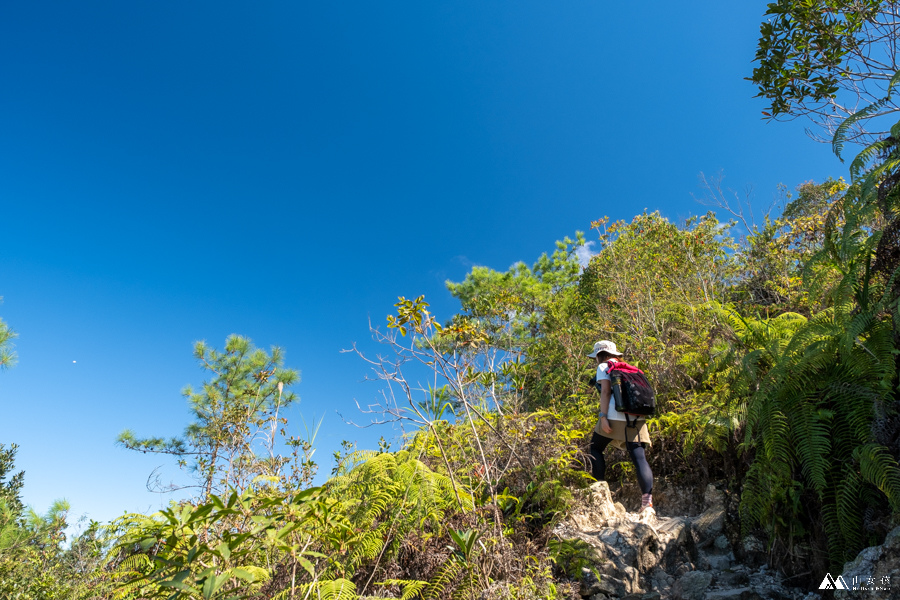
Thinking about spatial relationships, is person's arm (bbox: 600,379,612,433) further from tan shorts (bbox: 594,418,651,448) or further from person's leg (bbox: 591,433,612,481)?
person's leg (bbox: 591,433,612,481)

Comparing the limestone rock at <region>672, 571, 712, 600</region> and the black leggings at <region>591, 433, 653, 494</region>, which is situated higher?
the black leggings at <region>591, 433, 653, 494</region>

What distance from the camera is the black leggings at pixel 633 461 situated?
399cm

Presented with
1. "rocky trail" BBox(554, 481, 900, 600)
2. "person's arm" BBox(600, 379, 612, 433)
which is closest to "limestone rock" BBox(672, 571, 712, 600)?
"rocky trail" BBox(554, 481, 900, 600)

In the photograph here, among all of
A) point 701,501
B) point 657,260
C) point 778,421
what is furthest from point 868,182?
point 657,260

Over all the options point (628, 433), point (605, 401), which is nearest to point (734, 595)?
point (628, 433)

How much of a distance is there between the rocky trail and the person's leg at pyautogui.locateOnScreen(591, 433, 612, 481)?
258 mm

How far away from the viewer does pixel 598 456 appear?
4348 mm

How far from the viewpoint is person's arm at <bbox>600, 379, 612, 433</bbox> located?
13.9 ft

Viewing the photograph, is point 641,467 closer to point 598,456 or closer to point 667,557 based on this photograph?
point 598,456

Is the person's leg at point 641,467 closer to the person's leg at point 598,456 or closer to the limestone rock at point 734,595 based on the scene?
the person's leg at point 598,456

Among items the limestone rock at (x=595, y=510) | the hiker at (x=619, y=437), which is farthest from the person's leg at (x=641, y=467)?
the limestone rock at (x=595, y=510)

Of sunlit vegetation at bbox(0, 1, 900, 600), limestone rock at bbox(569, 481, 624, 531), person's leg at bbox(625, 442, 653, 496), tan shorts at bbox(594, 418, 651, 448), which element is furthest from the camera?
tan shorts at bbox(594, 418, 651, 448)

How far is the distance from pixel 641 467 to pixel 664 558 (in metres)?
0.76

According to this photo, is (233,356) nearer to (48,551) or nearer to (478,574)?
(48,551)
